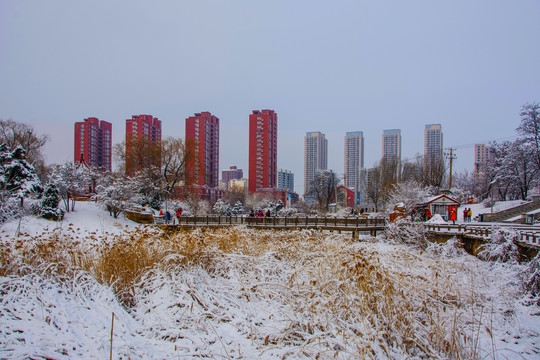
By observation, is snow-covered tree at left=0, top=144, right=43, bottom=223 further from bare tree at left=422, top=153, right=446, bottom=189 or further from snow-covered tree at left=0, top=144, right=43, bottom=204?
bare tree at left=422, top=153, right=446, bottom=189

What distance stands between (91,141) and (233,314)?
8198cm

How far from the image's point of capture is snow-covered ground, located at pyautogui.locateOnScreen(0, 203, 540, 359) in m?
3.34

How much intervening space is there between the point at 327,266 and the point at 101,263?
438 centimetres

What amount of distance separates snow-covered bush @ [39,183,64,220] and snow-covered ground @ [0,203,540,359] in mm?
17584

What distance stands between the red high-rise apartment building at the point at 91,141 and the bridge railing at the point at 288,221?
57.5m

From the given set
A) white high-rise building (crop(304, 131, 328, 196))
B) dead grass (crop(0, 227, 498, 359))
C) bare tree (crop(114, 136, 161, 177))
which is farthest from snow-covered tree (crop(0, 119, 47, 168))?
white high-rise building (crop(304, 131, 328, 196))

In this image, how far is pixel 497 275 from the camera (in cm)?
705

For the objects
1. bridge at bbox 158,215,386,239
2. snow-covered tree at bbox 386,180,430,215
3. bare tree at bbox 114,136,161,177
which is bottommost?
bridge at bbox 158,215,386,239

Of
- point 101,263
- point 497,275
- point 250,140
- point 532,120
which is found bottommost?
point 497,275

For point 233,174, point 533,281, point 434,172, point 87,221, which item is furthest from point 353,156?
point 533,281

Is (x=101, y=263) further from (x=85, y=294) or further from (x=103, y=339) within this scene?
(x=103, y=339)

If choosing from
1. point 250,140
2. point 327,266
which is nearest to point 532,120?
point 327,266

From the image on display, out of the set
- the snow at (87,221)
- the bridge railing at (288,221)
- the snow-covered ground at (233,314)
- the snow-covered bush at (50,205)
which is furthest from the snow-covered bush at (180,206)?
the snow-covered ground at (233,314)

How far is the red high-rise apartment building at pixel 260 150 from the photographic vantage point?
3004 inches
